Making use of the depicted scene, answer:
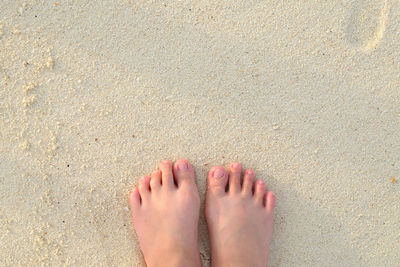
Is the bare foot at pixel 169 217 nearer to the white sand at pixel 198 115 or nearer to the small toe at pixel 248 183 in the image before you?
the white sand at pixel 198 115

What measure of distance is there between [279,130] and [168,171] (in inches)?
20.1

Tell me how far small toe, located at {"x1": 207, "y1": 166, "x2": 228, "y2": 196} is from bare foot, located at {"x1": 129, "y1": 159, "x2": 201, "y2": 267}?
2.9 inches

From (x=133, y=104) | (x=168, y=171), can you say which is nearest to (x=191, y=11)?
(x=133, y=104)

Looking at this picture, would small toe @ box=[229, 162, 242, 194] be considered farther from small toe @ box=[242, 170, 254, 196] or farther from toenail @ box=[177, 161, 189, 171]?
toenail @ box=[177, 161, 189, 171]

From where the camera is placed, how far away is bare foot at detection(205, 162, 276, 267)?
1.50m

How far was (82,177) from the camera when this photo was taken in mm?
1476

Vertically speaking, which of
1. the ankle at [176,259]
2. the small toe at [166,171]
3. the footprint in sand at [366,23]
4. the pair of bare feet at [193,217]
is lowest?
the ankle at [176,259]

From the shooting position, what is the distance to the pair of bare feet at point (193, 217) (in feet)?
4.89

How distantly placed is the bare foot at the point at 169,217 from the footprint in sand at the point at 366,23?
91 cm

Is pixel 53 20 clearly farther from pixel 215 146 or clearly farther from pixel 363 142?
pixel 363 142

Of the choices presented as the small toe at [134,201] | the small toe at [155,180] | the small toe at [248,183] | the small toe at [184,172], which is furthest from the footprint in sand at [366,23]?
the small toe at [134,201]

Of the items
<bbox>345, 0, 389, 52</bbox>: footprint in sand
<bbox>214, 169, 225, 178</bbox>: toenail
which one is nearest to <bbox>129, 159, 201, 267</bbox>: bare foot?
<bbox>214, 169, 225, 178</bbox>: toenail

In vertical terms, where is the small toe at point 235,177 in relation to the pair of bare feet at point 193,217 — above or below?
above

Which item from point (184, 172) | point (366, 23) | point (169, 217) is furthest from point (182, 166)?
point (366, 23)
